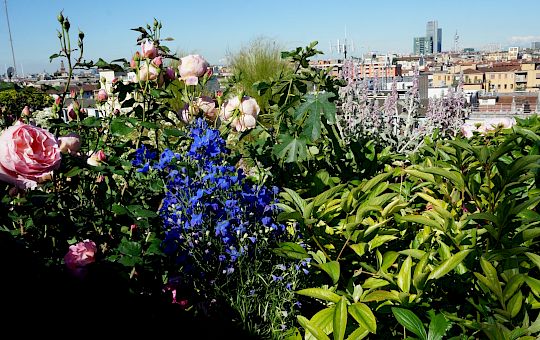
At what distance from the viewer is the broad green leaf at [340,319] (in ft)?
2.83

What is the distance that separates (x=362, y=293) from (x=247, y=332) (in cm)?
43

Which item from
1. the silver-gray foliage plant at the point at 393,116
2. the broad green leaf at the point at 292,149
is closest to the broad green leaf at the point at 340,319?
the broad green leaf at the point at 292,149

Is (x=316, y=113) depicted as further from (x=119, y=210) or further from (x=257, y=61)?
(x=257, y=61)

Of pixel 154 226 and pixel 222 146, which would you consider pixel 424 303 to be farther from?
pixel 154 226

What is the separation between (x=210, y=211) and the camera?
4.41ft

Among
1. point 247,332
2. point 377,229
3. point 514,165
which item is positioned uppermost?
point 514,165

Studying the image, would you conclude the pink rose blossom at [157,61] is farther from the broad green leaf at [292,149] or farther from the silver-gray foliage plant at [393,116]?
the silver-gray foliage plant at [393,116]

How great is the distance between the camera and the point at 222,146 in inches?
55.9

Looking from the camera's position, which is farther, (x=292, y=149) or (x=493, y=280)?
(x=292, y=149)

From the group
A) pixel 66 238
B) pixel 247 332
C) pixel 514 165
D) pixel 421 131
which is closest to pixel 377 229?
pixel 514 165

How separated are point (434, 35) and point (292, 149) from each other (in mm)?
203480

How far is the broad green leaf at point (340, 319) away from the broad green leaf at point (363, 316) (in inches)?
0.6

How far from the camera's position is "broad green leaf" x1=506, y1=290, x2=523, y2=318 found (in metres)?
0.87

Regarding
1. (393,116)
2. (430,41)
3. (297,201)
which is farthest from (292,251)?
(430,41)
